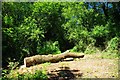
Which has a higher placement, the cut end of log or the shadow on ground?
the cut end of log

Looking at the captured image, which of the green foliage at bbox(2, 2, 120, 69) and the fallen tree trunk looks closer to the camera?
the fallen tree trunk

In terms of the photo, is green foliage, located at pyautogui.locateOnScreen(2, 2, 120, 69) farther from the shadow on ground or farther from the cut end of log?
the shadow on ground

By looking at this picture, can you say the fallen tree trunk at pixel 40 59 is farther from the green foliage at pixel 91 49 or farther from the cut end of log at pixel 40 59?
the green foliage at pixel 91 49

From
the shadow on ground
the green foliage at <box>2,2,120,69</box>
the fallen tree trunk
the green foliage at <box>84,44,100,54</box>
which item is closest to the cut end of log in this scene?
the fallen tree trunk

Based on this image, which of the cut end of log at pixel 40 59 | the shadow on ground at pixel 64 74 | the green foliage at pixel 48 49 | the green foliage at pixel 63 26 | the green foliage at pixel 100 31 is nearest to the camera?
the shadow on ground at pixel 64 74

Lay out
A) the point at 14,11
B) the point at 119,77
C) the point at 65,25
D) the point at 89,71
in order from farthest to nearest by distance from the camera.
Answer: the point at 65,25 < the point at 14,11 < the point at 89,71 < the point at 119,77

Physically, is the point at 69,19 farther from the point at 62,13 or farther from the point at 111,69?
the point at 111,69

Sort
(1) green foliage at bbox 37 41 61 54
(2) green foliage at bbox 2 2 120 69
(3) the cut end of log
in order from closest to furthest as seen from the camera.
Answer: (3) the cut end of log
(2) green foliage at bbox 2 2 120 69
(1) green foliage at bbox 37 41 61 54

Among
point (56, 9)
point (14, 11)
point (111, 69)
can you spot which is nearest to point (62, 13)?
point (56, 9)

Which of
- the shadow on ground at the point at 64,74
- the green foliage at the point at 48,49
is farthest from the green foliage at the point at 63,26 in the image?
the shadow on ground at the point at 64,74

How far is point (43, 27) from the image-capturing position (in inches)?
855

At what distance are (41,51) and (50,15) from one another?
4900 millimetres

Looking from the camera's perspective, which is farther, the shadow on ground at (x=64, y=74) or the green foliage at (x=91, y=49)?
the green foliage at (x=91, y=49)

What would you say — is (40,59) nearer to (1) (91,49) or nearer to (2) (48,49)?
(1) (91,49)
